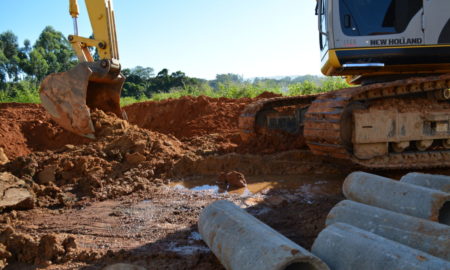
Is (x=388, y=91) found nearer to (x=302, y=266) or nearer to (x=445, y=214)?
(x=445, y=214)

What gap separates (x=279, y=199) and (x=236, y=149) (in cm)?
281

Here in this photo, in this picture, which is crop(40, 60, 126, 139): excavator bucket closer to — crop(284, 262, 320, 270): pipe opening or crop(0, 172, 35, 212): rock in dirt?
crop(0, 172, 35, 212): rock in dirt

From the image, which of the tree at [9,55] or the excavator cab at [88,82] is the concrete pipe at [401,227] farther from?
the tree at [9,55]

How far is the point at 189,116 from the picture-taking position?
12539mm

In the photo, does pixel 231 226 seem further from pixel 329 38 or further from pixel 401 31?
pixel 401 31

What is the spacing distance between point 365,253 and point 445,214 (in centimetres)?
160

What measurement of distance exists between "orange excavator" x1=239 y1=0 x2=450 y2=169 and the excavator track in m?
0.01

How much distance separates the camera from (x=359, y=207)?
2992mm

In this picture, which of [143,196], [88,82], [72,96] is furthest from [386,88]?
[88,82]

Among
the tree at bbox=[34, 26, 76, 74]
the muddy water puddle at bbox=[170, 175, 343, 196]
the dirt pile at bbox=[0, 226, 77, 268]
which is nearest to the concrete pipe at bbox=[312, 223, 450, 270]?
→ the dirt pile at bbox=[0, 226, 77, 268]

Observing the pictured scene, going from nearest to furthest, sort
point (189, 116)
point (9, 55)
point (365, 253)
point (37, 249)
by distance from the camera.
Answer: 1. point (365, 253)
2. point (37, 249)
3. point (189, 116)
4. point (9, 55)

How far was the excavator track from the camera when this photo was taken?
5.18 meters

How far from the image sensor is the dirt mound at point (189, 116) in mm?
11469

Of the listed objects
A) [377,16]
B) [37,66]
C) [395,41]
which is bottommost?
[395,41]
